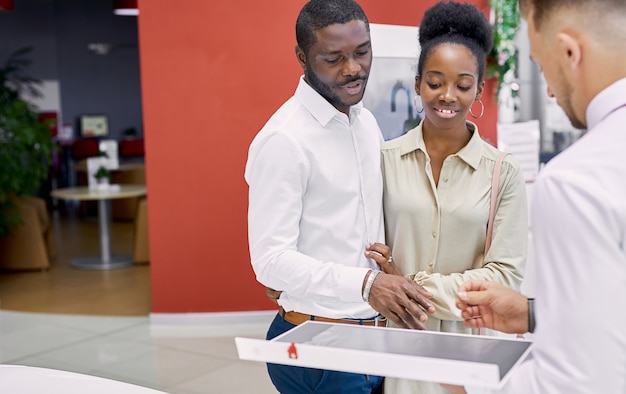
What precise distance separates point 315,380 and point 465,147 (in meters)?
0.74

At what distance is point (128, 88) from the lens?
46.1 feet

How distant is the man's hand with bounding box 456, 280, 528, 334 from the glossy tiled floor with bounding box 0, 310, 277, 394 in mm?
2946

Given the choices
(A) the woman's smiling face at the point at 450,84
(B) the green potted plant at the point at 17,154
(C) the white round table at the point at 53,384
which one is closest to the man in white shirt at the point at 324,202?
(A) the woman's smiling face at the point at 450,84

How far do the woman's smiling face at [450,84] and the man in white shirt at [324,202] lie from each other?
0.61ft

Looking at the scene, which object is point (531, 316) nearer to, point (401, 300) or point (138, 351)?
point (401, 300)

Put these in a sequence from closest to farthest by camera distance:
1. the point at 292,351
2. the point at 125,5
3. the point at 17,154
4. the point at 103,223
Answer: the point at 292,351
the point at 17,154
the point at 103,223
the point at 125,5

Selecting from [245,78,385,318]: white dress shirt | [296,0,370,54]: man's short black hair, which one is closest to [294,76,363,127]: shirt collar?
[245,78,385,318]: white dress shirt

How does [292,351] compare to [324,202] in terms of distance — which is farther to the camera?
[324,202]

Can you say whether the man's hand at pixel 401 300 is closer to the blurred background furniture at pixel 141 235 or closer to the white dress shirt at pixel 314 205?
the white dress shirt at pixel 314 205

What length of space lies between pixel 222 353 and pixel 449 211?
3214 mm

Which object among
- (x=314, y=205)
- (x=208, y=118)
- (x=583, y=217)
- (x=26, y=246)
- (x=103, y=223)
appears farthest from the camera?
(x=103, y=223)

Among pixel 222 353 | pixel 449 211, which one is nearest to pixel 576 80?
pixel 449 211

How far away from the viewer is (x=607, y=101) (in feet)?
3.65

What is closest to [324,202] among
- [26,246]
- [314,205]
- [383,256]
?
[314,205]
